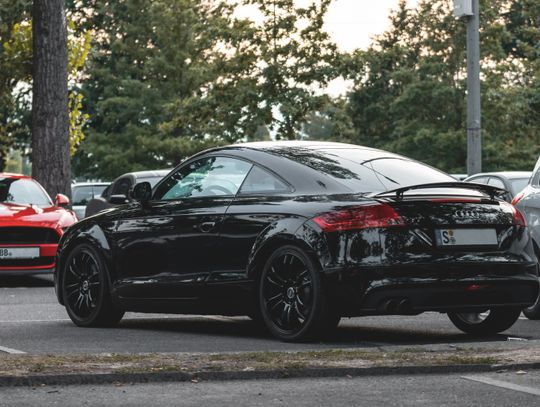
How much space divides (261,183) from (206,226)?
1.73ft

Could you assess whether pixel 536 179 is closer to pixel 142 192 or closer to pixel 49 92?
pixel 142 192

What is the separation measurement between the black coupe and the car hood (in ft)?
20.8

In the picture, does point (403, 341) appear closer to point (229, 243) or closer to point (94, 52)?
point (229, 243)

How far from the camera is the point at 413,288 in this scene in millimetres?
9008

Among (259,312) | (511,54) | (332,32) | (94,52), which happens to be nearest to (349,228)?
(259,312)

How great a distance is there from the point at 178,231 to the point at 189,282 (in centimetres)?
40

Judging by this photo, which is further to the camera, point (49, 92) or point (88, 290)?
point (49, 92)

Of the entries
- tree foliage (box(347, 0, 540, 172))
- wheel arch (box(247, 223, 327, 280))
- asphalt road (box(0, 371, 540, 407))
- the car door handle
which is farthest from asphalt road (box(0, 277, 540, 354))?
tree foliage (box(347, 0, 540, 172))

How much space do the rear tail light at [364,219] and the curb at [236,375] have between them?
1.51m

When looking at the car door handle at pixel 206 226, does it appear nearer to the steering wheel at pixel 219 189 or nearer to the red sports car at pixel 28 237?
the steering wheel at pixel 219 189

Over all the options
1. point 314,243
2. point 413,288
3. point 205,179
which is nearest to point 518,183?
point 205,179

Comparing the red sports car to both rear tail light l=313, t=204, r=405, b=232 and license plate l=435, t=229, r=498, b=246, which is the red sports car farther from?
license plate l=435, t=229, r=498, b=246

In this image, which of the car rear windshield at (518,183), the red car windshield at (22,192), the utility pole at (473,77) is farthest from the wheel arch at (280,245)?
the utility pole at (473,77)

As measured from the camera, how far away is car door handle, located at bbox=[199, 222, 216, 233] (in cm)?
995
